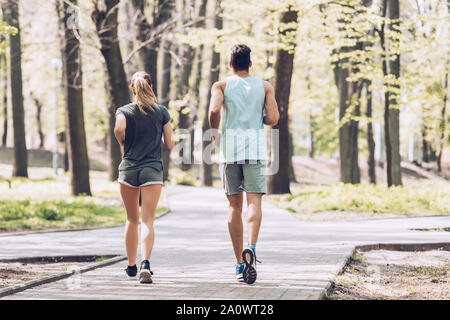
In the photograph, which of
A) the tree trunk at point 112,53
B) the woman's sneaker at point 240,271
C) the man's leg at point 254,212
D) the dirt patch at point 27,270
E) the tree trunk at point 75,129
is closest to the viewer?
the woman's sneaker at point 240,271

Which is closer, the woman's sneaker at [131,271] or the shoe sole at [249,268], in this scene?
the shoe sole at [249,268]

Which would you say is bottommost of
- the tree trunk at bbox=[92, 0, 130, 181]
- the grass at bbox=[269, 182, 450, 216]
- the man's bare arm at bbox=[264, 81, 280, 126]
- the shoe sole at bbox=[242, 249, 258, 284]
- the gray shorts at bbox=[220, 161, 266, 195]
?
the grass at bbox=[269, 182, 450, 216]

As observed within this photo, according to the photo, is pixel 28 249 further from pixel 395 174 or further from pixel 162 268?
pixel 395 174

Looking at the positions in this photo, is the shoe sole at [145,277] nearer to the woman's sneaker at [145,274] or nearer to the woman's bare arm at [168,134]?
the woman's sneaker at [145,274]

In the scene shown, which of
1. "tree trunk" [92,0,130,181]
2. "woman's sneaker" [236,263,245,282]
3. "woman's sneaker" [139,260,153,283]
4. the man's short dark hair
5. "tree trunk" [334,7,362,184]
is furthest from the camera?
"tree trunk" [334,7,362,184]

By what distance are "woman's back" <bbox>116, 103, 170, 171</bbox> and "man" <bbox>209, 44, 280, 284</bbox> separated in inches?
21.5

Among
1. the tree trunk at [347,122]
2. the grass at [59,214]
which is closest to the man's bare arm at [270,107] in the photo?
the grass at [59,214]

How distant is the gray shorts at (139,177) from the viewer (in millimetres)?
6656

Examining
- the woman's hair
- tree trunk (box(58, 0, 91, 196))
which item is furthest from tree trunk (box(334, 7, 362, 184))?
the woman's hair

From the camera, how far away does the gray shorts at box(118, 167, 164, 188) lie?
262 inches

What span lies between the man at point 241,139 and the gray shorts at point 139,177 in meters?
0.66

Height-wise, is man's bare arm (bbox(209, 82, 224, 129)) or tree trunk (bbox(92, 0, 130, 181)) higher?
tree trunk (bbox(92, 0, 130, 181))

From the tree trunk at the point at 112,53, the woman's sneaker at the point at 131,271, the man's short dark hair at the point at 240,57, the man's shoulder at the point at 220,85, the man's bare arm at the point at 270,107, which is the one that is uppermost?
the tree trunk at the point at 112,53

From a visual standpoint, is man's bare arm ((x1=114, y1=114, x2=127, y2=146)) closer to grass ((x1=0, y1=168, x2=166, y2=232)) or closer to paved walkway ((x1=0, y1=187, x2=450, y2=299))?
paved walkway ((x1=0, y1=187, x2=450, y2=299))
